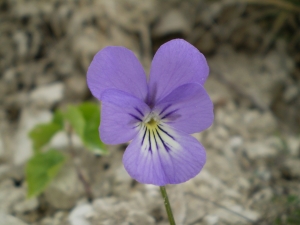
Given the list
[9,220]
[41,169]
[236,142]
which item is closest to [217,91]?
[236,142]

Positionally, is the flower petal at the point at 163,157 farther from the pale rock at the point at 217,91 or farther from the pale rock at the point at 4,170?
the pale rock at the point at 217,91

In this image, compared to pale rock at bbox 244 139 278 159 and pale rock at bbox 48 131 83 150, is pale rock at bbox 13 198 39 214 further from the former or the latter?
pale rock at bbox 244 139 278 159

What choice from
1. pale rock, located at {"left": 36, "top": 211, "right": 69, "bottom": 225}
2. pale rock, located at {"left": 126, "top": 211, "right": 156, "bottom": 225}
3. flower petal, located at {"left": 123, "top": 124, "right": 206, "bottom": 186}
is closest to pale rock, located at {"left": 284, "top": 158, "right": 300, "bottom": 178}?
pale rock, located at {"left": 126, "top": 211, "right": 156, "bottom": 225}

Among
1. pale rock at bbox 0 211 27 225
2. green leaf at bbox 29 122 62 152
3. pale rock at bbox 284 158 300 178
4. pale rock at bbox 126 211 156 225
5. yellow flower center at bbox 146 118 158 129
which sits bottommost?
pale rock at bbox 126 211 156 225

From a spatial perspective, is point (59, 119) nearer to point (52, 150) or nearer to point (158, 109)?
point (52, 150)

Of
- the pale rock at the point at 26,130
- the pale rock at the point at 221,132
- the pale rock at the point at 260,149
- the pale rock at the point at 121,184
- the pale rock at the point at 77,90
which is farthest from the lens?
the pale rock at the point at 77,90

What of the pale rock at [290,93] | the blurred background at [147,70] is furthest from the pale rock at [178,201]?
the pale rock at [290,93]
